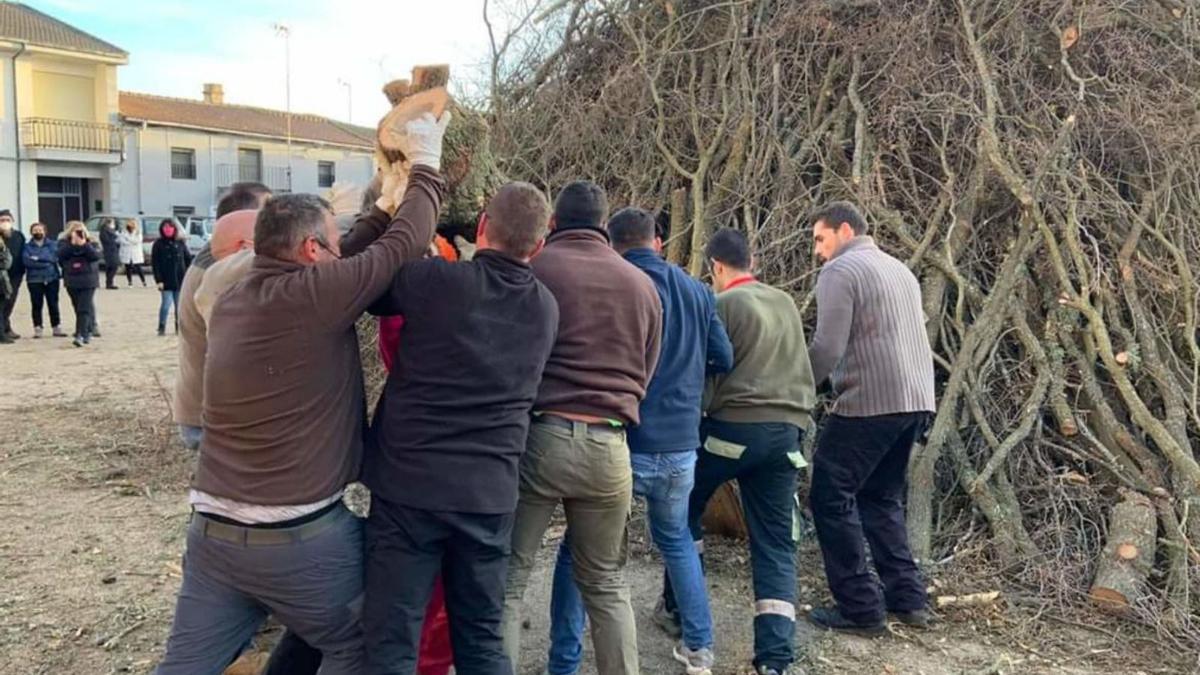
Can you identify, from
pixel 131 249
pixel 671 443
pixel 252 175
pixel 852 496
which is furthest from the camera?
pixel 252 175

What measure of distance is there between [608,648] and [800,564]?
1.99 meters

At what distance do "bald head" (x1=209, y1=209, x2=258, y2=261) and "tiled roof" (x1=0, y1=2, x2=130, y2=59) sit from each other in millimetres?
31465

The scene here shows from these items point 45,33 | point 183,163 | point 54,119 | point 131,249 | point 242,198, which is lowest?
point 131,249

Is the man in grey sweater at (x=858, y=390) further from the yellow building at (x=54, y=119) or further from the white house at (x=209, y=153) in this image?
the yellow building at (x=54, y=119)

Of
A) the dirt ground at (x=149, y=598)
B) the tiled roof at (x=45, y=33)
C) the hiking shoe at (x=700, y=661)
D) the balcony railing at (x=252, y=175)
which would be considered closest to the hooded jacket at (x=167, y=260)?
the dirt ground at (x=149, y=598)

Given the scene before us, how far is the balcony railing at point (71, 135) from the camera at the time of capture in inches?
1172

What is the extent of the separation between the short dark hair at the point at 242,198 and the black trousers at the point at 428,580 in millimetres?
1682

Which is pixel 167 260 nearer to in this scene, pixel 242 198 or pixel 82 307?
pixel 82 307

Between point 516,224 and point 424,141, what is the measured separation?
42cm

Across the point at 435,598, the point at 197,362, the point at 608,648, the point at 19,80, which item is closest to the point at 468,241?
the point at 197,362

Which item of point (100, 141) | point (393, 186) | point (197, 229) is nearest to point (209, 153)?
point (100, 141)

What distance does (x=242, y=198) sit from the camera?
395cm

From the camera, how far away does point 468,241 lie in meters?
3.92

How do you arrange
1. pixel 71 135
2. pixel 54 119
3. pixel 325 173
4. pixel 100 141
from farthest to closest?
pixel 325 173 < pixel 100 141 < pixel 71 135 < pixel 54 119
